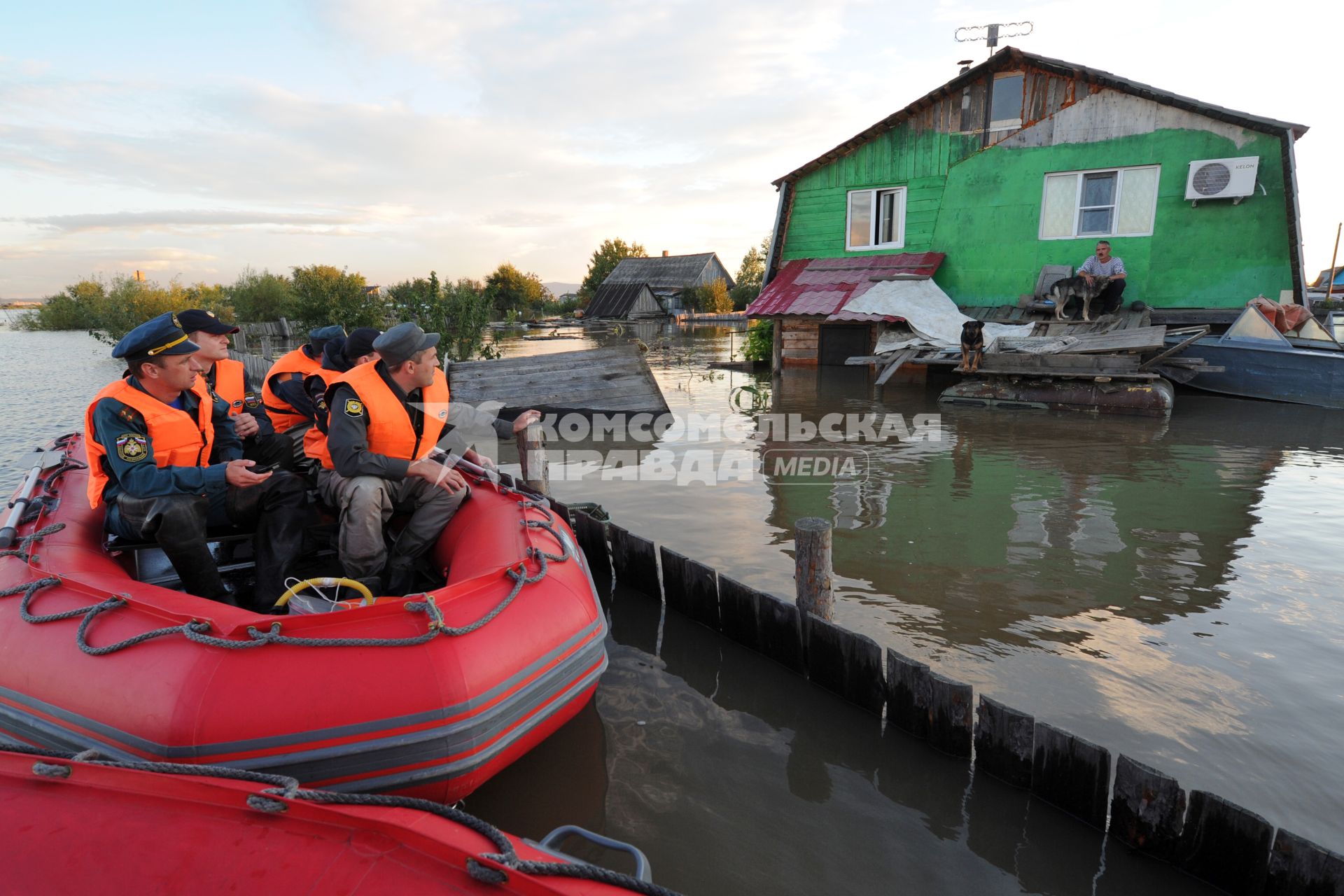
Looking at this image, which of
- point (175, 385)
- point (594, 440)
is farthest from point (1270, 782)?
point (594, 440)

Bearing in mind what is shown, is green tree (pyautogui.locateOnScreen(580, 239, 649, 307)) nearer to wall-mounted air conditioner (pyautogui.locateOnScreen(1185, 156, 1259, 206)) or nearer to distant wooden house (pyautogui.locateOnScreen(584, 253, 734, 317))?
distant wooden house (pyautogui.locateOnScreen(584, 253, 734, 317))

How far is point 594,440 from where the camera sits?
11.6 metres

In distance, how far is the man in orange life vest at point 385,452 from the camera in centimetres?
407

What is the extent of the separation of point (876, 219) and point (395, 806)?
17109 millimetres

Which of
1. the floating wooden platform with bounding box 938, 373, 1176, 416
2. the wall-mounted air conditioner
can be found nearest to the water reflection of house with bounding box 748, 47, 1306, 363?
the wall-mounted air conditioner

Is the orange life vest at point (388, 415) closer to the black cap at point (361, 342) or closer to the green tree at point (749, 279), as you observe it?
the black cap at point (361, 342)

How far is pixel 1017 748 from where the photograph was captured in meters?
3.36

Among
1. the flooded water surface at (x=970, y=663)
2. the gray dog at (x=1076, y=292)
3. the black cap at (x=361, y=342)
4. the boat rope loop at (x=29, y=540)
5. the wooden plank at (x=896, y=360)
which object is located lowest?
the flooded water surface at (x=970, y=663)

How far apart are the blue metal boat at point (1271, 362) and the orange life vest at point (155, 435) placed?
45.4ft

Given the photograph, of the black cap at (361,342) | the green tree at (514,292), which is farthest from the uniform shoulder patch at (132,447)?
the green tree at (514,292)

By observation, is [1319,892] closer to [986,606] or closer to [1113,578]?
A: [986,606]

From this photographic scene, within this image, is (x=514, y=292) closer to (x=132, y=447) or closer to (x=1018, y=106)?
(x=1018, y=106)

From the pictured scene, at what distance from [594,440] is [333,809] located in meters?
9.74

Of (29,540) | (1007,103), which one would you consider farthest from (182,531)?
(1007,103)
